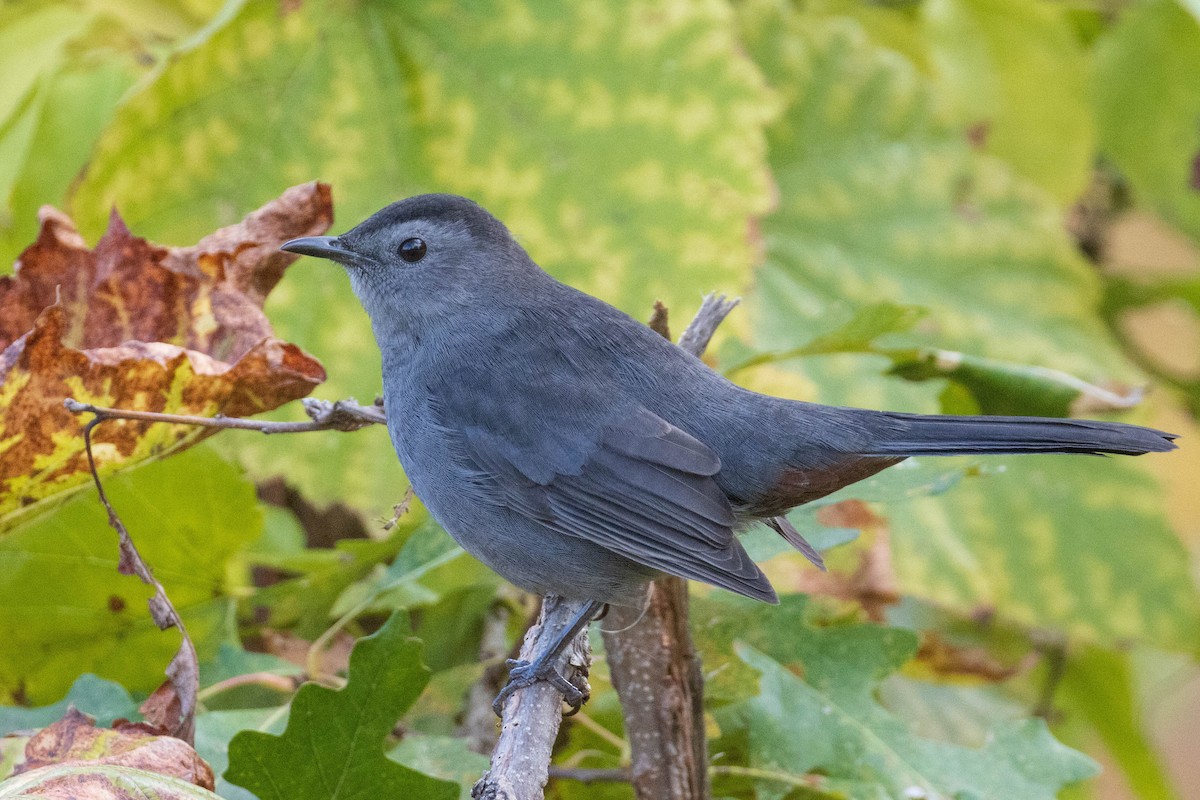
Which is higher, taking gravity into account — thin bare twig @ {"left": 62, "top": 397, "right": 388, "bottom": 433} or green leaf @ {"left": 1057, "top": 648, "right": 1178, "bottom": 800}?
green leaf @ {"left": 1057, "top": 648, "right": 1178, "bottom": 800}

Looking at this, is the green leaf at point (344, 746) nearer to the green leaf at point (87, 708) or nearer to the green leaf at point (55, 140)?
the green leaf at point (87, 708)

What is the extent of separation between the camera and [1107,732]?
12.4 ft

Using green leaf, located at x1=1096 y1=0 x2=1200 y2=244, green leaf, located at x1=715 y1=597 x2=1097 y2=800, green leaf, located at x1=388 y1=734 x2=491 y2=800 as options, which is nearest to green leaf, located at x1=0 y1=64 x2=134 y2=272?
green leaf, located at x1=388 y1=734 x2=491 y2=800

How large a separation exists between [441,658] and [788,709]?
0.76 metres

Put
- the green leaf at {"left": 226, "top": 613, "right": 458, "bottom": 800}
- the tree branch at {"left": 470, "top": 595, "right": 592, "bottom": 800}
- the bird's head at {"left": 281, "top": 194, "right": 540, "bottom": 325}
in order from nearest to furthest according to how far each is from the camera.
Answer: the tree branch at {"left": 470, "top": 595, "right": 592, "bottom": 800} < the green leaf at {"left": 226, "top": 613, "right": 458, "bottom": 800} < the bird's head at {"left": 281, "top": 194, "right": 540, "bottom": 325}

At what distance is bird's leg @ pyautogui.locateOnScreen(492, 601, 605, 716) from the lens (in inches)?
83.2

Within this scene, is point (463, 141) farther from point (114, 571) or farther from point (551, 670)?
point (551, 670)

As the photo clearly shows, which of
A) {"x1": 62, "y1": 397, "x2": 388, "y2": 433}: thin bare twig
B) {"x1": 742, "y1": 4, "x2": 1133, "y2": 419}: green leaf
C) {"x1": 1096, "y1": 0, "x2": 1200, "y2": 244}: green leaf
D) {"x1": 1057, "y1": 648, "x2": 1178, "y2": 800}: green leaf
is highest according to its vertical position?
{"x1": 1096, "y1": 0, "x2": 1200, "y2": 244}: green leaf

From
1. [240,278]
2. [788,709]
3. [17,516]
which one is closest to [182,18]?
[240,278]

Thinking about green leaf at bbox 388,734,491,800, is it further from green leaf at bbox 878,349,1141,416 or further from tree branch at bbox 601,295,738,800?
green leaf at bbox 878,349,1141,416

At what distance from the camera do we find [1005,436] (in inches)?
90.2

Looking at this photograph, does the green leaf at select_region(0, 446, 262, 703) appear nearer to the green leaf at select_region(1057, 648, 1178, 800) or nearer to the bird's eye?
the bird's eye

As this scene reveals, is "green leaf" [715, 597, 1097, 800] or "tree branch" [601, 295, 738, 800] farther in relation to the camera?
"green leaf" [715, 597, 1097, 800]

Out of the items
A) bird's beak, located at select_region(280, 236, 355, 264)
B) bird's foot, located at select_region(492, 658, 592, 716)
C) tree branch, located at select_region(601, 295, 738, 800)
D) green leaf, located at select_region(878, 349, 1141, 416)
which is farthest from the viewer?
bird's beak, located at select_region(280, 236, 355, 264)
